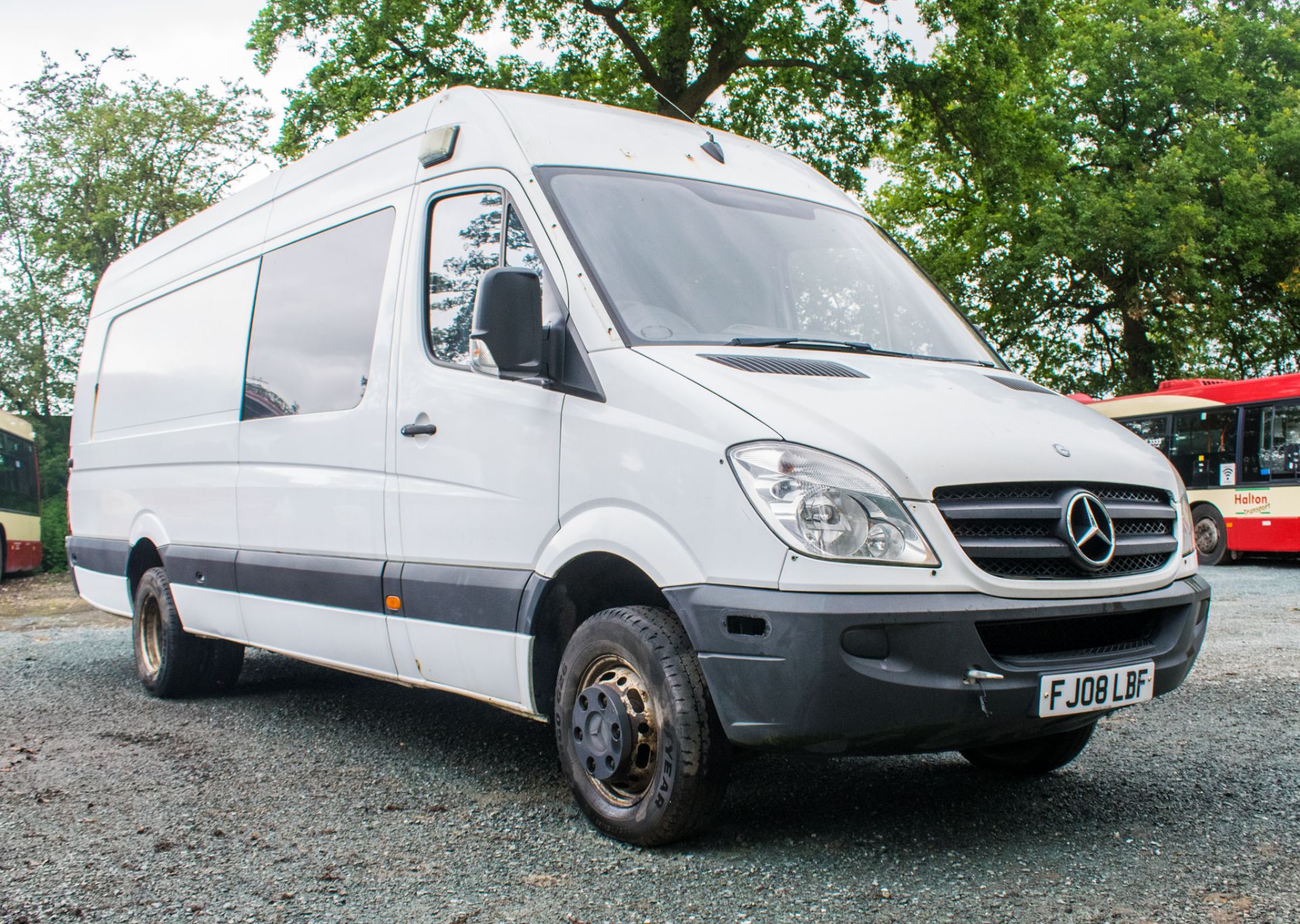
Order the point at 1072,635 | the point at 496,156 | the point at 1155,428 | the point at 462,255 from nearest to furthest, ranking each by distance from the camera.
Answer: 1. the point at 1072,635
2. the point at 496,156
3. the point at 462,255
4. the point at 1155,428

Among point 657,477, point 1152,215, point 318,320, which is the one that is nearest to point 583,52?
point 1152,215

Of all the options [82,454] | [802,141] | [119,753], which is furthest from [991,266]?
[119,753]

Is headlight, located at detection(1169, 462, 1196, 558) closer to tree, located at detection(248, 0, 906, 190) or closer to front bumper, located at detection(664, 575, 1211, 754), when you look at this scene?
front bumper, located at detection(664, 575, 1211, 754)

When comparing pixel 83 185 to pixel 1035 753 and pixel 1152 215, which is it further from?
pixel 1035 753

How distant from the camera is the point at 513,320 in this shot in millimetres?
3984

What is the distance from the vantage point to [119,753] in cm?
543

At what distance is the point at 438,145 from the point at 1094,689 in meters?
3.10

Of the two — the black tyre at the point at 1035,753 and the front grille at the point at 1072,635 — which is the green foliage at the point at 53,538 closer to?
the black tyre at the point at 1035,753

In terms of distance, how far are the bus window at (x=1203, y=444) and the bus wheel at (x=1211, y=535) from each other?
0.43 m

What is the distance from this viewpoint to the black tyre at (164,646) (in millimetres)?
6812

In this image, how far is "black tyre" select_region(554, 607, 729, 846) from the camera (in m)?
3.65

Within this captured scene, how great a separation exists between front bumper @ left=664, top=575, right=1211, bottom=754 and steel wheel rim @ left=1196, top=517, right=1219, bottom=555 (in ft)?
53.7

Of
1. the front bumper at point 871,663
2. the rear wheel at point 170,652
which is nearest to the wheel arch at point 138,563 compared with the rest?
the rear wheel at point 170,652

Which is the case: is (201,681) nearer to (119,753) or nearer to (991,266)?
(119,753)
